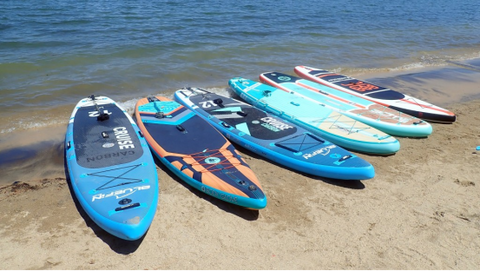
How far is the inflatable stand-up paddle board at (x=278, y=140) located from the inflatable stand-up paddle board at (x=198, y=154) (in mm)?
399

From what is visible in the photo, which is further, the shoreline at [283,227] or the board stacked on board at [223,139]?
the board stacked on board at [223,139]

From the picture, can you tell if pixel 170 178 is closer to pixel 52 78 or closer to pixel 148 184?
pixel 148 184

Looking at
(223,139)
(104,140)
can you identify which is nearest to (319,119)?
(223,139)

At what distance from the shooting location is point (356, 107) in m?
7.82

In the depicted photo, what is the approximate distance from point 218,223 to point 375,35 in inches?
602

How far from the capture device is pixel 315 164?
551cm

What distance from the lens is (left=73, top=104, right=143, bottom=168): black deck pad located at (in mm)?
5297

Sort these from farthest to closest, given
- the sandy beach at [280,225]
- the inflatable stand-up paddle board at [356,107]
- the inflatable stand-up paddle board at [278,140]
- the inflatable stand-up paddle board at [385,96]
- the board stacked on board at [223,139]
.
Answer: the inflatable stand-up paddle board at [385,96], the inflatable stand-up paddle board at [356,107], the inflatable stand-up paddle board at [278,140], the board stacked on board at [223,139], the sandy beach at [280,225]

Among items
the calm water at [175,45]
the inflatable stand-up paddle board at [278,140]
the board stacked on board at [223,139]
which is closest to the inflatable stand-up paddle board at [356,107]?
the board stacked on board at [223,139]

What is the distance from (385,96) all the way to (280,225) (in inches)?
207

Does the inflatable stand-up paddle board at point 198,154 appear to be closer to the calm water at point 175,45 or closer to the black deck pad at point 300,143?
the black deck pad at point 300,143

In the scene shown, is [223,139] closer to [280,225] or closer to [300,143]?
[300,143]

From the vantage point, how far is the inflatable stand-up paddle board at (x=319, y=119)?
6285 mm

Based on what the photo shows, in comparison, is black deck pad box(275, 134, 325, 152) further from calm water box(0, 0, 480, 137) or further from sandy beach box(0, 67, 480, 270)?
calm water box(0, 0, 480, 137)
